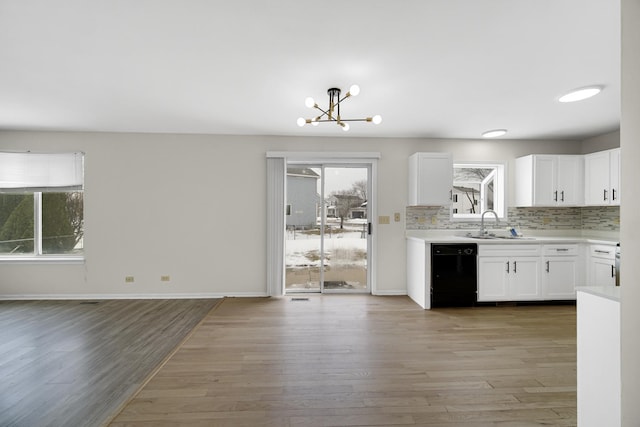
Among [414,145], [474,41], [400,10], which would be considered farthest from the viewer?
[414,145]

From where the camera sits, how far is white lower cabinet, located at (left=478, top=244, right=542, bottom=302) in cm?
424

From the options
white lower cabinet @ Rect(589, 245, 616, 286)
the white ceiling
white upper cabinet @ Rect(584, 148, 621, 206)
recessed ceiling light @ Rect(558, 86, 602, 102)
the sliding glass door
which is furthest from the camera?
the sliding glass door

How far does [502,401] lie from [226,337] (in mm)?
2488

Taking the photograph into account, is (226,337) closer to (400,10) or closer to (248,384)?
(248,384)

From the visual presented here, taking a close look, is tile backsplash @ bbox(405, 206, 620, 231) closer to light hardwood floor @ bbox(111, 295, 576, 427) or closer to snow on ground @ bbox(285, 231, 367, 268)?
snow on ground @ bbox(285, 231, 367, 268)

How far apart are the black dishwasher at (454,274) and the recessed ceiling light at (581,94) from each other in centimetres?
200

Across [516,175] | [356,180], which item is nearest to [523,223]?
[516,175]

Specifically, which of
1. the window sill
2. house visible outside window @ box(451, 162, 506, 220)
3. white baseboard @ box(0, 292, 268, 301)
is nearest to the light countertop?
house visible outside window @ box(451, 162, 506, 220)

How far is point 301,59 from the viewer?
8.24 ft

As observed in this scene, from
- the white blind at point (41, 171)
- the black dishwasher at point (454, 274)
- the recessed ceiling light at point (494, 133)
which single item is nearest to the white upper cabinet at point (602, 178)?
the recessed ceiling light at point (494, 133)

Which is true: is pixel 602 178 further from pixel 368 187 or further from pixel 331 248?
pixel 331 248

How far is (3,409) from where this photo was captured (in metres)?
2.04

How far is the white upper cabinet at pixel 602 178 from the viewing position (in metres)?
4.18

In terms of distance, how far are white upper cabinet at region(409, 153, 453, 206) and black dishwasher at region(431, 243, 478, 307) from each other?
2.46 feet
